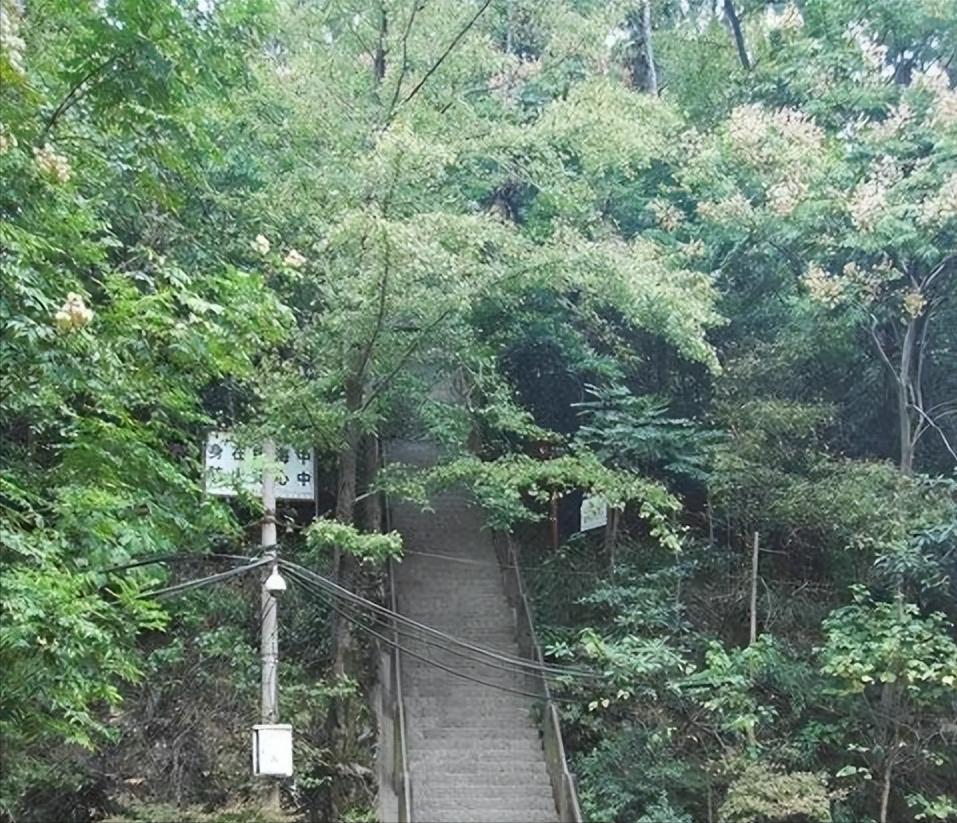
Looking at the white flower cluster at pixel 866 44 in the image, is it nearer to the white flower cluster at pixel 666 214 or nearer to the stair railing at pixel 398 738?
the white flower cluster at pixel 666 214

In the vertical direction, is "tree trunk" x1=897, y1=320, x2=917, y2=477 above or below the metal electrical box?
above

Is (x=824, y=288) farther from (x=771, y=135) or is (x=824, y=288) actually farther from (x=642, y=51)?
(x=642, y=51)

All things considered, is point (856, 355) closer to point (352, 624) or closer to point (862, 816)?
point (862, 816)

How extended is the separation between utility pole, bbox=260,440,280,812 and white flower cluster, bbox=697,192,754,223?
538cm

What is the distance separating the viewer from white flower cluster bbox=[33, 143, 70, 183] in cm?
523

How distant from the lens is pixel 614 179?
43.8ft

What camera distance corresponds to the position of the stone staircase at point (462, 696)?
9.96 metres

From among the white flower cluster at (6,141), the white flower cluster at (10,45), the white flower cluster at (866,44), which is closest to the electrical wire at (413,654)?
the white flower cluster at (6,141)

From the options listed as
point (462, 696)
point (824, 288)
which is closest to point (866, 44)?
point (824, 288)

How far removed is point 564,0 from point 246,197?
17.7 feet

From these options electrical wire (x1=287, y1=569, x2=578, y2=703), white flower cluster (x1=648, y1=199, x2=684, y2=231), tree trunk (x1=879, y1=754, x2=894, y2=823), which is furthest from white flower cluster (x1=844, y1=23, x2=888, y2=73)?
electrical wire (x1=287, y1=569, x2=578, y2=703)

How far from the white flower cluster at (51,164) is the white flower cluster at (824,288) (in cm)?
763

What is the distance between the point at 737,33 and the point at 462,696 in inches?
377

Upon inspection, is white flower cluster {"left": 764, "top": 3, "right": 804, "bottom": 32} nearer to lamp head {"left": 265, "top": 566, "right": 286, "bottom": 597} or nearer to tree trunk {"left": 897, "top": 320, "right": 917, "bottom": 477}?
tree trunk {"left": 897, "top": 320, "right": 917, "bottom": 477}
